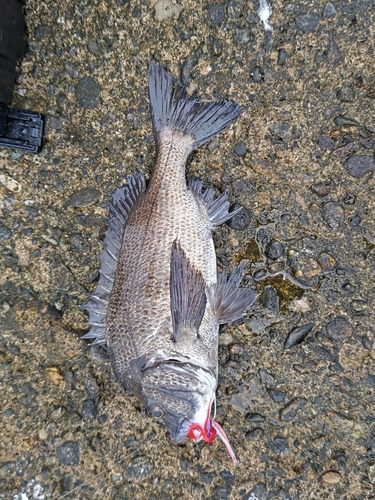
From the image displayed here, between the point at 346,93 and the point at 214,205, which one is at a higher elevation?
the point at 346,93

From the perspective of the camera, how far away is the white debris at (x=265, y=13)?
2.51m

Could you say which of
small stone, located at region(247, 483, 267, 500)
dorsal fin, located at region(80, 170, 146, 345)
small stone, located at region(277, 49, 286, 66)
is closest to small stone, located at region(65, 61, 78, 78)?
dorsal fin, located at region(80, 170, 146, 345)

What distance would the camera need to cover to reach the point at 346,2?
2414 millimetres

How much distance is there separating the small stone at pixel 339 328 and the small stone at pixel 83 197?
215 centimetres

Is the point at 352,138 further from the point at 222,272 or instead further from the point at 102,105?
the point at 102,105

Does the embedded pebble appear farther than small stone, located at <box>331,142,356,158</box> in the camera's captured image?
Yes

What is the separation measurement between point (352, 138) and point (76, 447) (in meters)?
3.19

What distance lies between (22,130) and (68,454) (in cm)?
256

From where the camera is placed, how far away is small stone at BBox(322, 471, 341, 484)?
2.52m

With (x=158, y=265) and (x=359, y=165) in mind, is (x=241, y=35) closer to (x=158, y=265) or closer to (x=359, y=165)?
(x=359, y=165)

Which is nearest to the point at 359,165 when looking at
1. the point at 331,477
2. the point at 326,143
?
the point at 326,143

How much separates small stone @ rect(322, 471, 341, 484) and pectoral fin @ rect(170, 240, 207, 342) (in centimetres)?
149

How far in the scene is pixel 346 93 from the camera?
2.54m

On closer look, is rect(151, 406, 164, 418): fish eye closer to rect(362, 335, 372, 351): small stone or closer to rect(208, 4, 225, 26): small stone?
rect(362, 335, 372, 351): small stone
